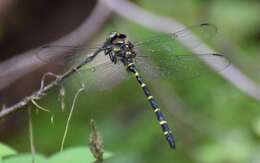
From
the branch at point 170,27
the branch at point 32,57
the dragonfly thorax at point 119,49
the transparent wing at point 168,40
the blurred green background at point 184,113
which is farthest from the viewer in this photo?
the branch at point 32,57

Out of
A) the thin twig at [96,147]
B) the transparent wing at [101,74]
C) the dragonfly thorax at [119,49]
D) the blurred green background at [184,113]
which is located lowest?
the thin twig at [96,147]

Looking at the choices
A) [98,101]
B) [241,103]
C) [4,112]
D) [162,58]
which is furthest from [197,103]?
[4,112]

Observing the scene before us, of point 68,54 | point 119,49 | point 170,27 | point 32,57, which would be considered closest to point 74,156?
point 68,54

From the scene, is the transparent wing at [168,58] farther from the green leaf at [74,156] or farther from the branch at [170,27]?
the green leaf at [74,156]

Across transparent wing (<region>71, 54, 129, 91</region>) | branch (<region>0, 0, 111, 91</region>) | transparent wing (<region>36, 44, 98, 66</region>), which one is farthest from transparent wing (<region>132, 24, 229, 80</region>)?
branch (<region>0, 0, 111, 91</region>)

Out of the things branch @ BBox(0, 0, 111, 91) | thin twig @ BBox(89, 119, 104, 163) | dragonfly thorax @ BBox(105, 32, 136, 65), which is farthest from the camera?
branch @ BBox(0, 0, 111, 91)

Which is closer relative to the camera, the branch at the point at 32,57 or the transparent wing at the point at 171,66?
the transparent wing at the point at 171,66

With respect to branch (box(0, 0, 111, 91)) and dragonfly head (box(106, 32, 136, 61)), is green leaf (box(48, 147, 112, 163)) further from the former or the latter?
branch (box(0, 0, 111, 91))

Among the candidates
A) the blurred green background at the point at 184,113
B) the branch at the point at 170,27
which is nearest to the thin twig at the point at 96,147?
the branch at the point at 170,27
